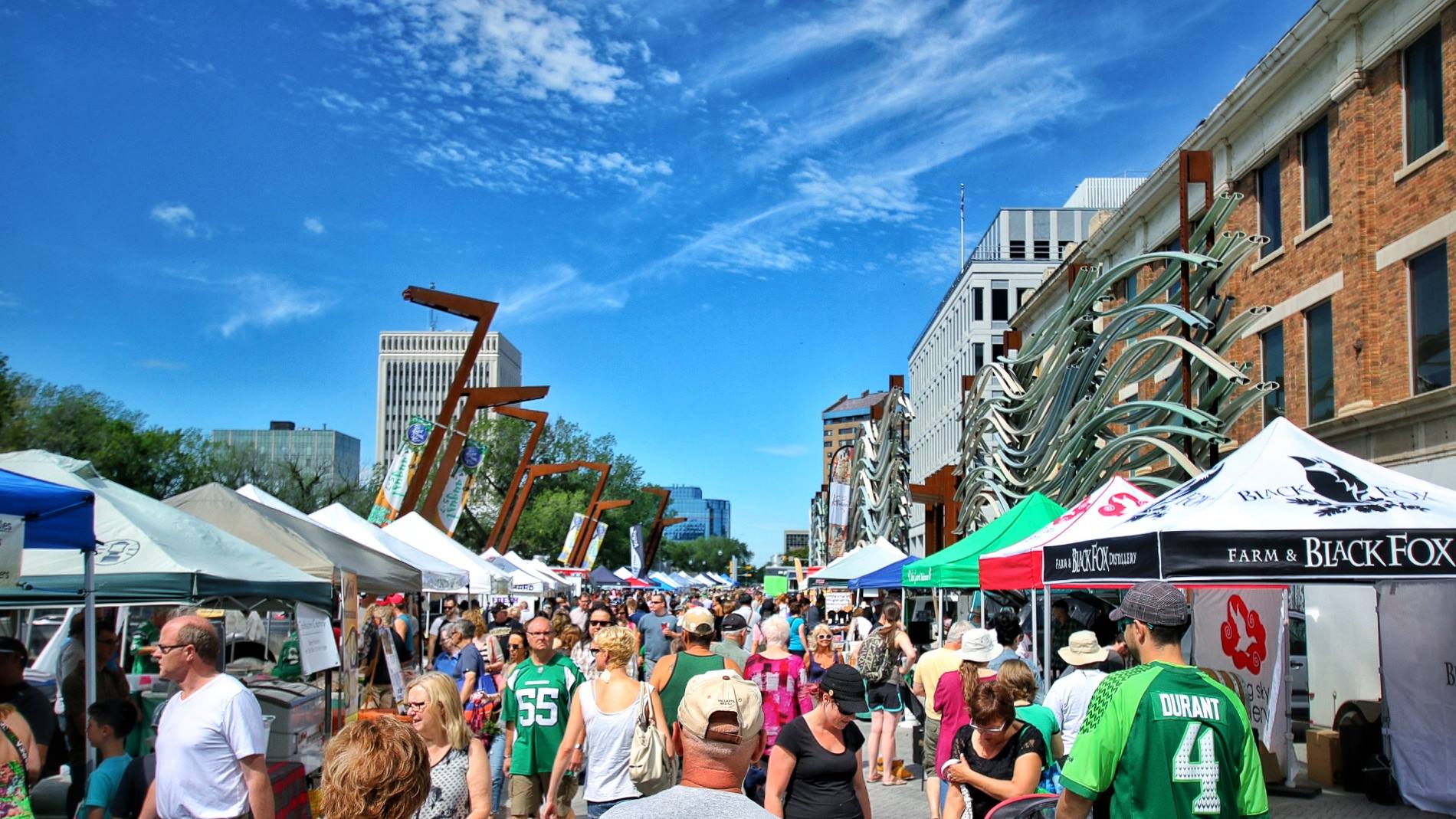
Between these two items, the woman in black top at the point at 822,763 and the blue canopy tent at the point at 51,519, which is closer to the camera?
the woman in black top at the point at 822,763

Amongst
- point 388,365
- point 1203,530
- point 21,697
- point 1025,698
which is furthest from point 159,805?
point 388,365

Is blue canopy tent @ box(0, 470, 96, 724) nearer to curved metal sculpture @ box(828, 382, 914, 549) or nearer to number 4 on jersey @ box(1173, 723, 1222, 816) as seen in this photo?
number 4 on jersey @ box(1173, 723, 1222, 816)

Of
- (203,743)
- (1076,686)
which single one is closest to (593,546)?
(1076,686)

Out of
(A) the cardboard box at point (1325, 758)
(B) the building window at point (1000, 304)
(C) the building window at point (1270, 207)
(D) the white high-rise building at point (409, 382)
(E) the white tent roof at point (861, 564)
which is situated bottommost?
(A) the cardboard box at point (1325, 758)

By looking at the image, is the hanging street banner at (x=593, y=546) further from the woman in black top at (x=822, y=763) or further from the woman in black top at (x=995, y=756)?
the woman in black top at (x=822, y=763)

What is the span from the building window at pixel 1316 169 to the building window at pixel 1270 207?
1137 millimetres

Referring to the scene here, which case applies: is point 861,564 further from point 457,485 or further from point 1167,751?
point 1167,751

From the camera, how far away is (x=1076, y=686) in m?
8.09

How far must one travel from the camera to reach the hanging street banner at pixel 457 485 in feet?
102

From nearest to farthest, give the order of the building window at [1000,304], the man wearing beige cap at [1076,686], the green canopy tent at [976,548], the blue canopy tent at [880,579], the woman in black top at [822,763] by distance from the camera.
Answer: the woman in black top at [822,763] < the man wearing beige cap at [1076,686] < the green canopy tent at [976,548] < the blue canopy tent at [880,579] < the building window at [1000,304]

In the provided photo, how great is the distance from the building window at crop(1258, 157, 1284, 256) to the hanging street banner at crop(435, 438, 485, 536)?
19.3 metres

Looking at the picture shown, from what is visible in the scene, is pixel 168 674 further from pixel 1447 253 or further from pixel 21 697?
pixel 1447 253

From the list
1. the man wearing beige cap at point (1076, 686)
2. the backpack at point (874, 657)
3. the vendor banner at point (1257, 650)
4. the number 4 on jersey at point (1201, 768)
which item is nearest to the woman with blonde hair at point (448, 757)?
the number 4 on jersey at point (1201, 768)

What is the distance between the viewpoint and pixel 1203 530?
24.6ft
